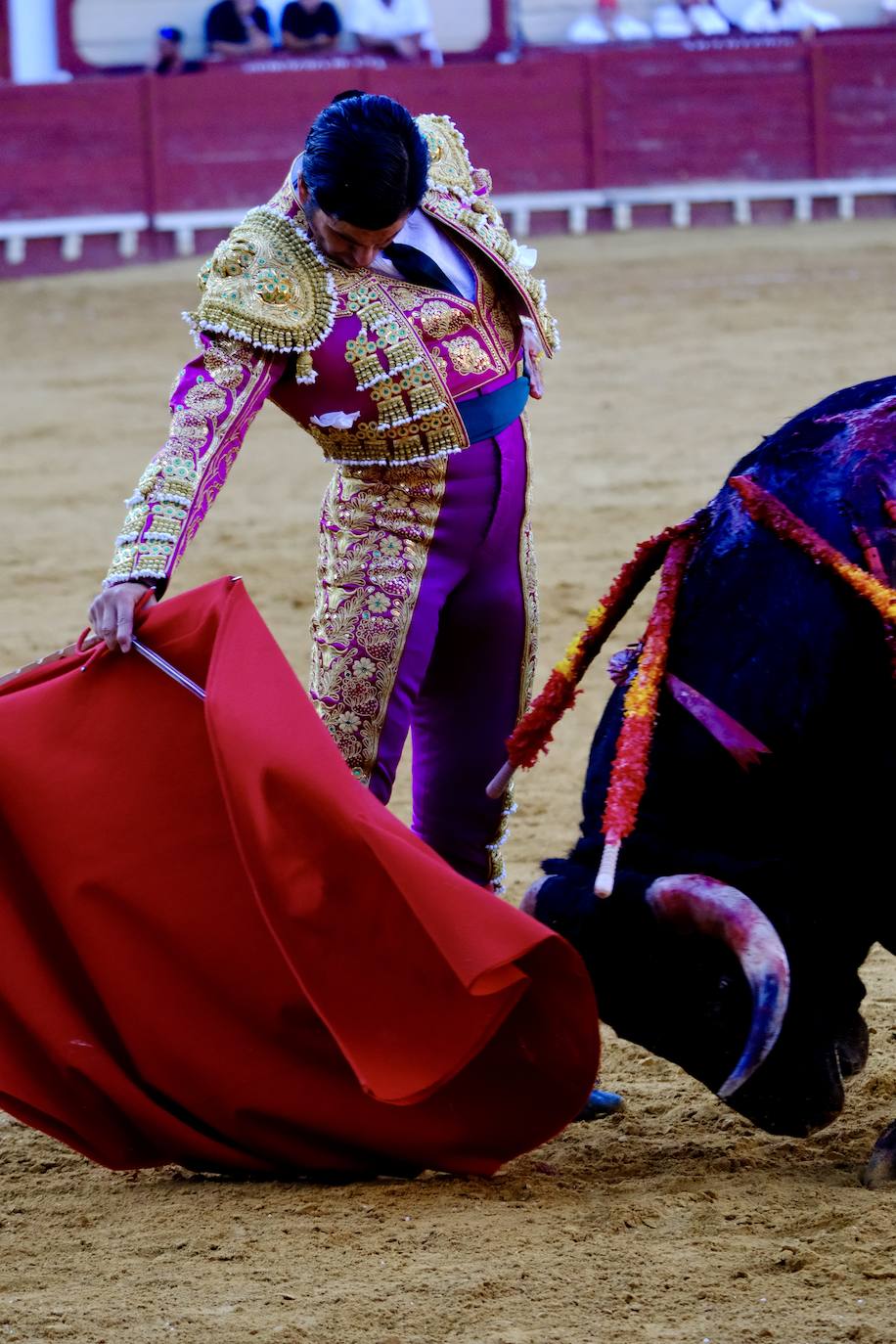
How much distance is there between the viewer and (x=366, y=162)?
2.29 meters

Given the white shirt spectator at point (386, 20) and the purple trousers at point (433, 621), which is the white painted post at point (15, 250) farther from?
the purple trousers at point (433, 621)

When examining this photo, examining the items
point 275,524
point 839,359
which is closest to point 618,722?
point 275,524

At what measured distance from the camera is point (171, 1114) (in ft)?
7.93

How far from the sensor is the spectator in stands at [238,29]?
458 inches

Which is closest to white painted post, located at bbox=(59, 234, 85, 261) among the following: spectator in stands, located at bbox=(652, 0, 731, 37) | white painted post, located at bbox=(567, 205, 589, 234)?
white painted post, located at bbox=(567, 205, 589, 234)

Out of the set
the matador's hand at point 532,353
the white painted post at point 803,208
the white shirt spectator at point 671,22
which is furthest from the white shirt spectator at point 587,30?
the matador's hand at point 532,353

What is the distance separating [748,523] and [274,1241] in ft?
3.59

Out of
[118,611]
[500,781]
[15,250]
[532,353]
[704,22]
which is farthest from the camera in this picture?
[704,22]

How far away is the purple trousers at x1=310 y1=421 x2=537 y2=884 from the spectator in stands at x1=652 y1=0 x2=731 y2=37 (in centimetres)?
1031

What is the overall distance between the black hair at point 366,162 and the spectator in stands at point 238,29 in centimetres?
995

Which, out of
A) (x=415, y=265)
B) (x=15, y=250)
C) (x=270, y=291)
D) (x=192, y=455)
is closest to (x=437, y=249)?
(x=415, y=265)

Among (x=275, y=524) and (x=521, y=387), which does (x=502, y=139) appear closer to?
(x=275, y=524)

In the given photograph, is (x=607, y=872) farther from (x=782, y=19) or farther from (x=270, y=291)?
(x=782, y=19)

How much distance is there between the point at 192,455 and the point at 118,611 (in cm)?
23
